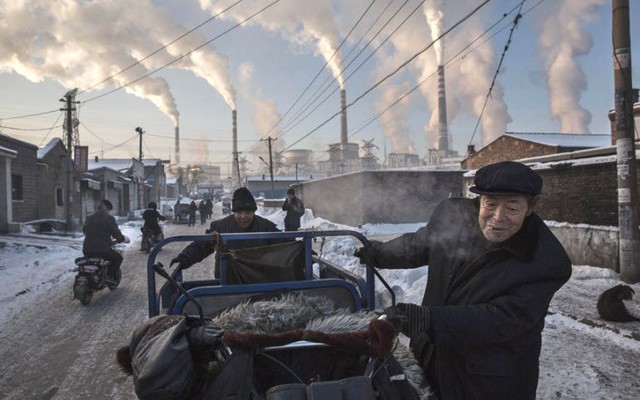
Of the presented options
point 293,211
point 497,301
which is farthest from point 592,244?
point 497,301

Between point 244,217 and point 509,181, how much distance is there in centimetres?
351

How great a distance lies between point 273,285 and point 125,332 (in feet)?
11.7

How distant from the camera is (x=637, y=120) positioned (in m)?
18.9

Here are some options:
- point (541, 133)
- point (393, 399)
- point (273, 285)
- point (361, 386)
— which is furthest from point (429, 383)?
point (541, 133)

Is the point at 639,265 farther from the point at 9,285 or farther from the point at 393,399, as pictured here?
the point at 9,285

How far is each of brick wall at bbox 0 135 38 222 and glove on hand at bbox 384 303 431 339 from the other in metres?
20.4

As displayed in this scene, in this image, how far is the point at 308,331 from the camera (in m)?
1.95

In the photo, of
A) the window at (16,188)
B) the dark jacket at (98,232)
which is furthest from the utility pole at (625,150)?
the window at (16,188)

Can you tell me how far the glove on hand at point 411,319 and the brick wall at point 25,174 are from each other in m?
20.4

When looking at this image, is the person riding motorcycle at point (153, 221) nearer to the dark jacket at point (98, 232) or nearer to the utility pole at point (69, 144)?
the dark jacket at point (98, 232)

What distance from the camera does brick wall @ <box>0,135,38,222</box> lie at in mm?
18047

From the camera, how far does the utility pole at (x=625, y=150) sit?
23.4 feet

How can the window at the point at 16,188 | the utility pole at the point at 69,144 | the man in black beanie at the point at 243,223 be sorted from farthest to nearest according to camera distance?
the utility pole at the point at 69,144
the window at the point at 16,188
the man in black beanie at the point at 243,223

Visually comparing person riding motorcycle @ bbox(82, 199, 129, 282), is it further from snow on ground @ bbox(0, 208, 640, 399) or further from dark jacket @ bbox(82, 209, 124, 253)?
snow on ground @ bbox(0, 208, 640, 399)
